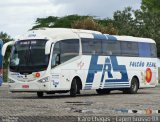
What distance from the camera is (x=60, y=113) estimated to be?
17.0m

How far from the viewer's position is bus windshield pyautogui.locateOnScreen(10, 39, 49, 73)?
2719 centimetres

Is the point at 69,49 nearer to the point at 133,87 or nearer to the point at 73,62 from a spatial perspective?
the point at 73,62

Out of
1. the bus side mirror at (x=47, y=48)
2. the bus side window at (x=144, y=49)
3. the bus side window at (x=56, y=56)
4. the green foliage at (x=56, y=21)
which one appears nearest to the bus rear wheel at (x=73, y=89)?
the bus side window at (x=56, y=56)

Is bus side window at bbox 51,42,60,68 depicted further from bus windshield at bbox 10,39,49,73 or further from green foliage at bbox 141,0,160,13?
green foliage at bbox 141,0,160,13

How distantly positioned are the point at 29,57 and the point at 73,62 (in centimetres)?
245

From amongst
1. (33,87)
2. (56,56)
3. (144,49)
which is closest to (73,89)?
(56,56)

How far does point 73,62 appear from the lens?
2881cm

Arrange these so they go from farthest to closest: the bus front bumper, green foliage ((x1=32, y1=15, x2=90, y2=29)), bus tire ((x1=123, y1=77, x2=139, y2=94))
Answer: green foliage ((x1=32, y1=15, x2=90, y2=29)) → bus tire ((x1=123, y1=77, x2=139, y2=94)) → the bus front bumper

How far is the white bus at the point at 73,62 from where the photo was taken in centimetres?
2720

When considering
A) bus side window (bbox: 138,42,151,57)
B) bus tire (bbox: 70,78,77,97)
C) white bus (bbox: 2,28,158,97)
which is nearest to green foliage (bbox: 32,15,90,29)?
bus side window (bbox: 138,42,151,57)

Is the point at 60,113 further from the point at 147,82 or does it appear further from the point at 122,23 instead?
the point at 122,23

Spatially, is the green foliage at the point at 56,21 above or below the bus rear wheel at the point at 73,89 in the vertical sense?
above

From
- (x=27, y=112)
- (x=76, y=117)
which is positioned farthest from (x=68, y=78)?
(x=76, y=117)

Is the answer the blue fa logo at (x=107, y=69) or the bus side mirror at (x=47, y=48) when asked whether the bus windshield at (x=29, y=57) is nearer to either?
the bus side mirror at (x=47, y=48)
